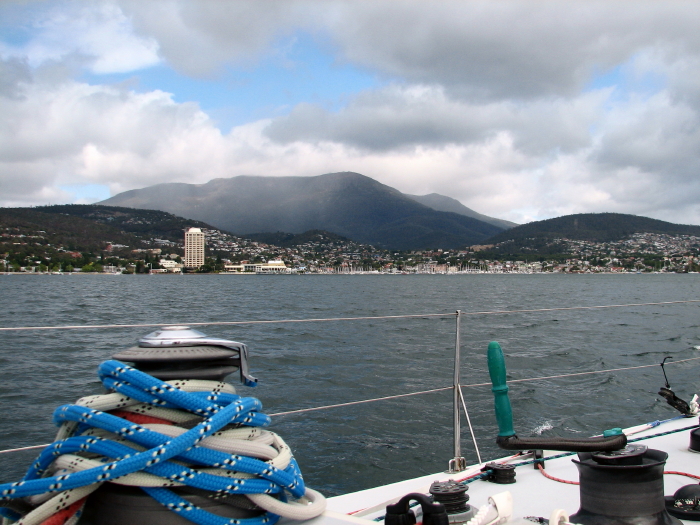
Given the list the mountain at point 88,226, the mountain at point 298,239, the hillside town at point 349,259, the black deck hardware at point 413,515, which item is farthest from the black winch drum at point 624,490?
the mountain at point 298,239

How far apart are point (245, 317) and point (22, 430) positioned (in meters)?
15.0

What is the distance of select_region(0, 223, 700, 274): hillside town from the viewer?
11381cm

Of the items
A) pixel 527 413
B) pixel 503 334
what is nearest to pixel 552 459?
pixel 527 413

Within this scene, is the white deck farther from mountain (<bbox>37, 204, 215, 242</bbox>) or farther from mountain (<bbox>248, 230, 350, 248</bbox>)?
mountain (<bbox>248, 230, 350, 248</bbox>)

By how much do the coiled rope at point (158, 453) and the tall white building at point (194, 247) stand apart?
12872cm

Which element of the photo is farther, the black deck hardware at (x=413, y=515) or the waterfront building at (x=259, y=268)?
the waterfront building at (x=259, y=268)

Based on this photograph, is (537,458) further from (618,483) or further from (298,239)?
(298,239)

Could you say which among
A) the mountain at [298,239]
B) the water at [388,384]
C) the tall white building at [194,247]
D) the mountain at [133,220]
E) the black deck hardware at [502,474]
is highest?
the mountain at [133,220]

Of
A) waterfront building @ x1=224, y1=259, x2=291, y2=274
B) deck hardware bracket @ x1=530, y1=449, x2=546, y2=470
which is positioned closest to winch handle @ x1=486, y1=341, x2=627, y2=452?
deck hardware bracket @ x1=530, y1=449, x2=546, y2=470

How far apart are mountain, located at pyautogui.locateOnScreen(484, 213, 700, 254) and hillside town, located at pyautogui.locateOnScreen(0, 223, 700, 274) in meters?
3.58

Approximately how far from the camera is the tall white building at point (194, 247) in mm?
127500

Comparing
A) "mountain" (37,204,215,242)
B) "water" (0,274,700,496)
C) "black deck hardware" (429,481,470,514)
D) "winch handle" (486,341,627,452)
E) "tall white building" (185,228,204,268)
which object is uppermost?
"mountain" (37,204,215,242)

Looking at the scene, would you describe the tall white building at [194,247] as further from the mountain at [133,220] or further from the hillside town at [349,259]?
the mountain at [133,220]

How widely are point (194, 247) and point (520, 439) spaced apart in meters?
135
